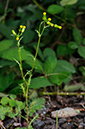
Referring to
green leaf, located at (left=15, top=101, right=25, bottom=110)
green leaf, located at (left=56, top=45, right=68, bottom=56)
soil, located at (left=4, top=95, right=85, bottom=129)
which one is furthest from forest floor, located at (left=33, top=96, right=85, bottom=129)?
green leaf, located at (left=56, top=45, right=68, bottom=56)

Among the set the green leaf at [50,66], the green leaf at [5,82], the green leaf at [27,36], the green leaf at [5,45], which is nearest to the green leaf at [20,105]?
the green leaf at [5,82]

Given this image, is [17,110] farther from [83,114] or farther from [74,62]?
[74,62]

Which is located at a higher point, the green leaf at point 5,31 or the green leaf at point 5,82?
the green leaf at point 5,31

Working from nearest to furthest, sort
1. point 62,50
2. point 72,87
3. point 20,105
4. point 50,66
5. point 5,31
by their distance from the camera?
point 20,105
point 50,66
point 72,87
point 5,31
point 62,50

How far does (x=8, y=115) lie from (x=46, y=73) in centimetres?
35

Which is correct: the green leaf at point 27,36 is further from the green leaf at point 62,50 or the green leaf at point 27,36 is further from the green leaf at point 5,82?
the green leaf at point 5,82

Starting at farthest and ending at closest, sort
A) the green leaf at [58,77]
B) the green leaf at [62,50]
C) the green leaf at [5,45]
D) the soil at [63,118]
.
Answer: the green leaf at [62,50] → the green leaf at [5,45] → the green leaf at [58,77] → the soil at [63,118]

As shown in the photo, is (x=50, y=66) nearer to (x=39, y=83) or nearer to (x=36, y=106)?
(x=39, y=83)

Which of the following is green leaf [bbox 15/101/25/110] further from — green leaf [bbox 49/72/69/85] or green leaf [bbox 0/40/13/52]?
green leaf [bbox 0/40/13/52]

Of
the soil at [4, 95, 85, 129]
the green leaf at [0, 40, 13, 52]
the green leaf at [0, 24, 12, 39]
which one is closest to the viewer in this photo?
the soil at [4, 95, 85, 129]

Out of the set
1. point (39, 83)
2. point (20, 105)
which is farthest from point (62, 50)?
point (20, 105)

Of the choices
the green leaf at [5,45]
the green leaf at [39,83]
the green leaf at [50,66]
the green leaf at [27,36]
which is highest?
the green leaf at [5,45]

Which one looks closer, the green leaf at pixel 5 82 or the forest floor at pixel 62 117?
the forest floor at pixel 62 117

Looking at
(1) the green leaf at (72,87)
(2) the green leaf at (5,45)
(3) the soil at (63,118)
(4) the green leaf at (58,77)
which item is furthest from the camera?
(1) the green leaf at (72,87)
